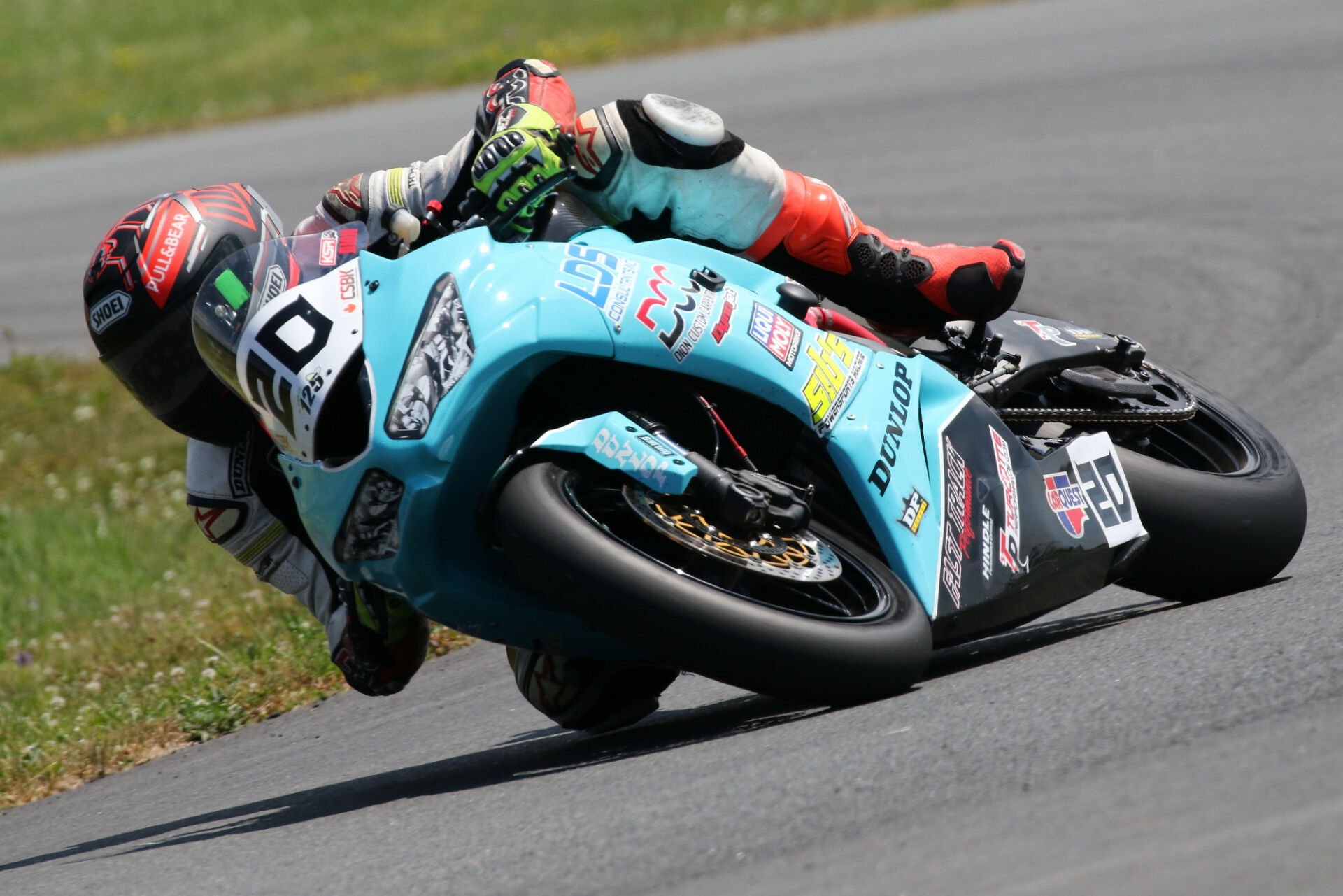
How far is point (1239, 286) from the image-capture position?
7.78 metres

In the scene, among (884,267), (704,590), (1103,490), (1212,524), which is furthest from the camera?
(884,267)

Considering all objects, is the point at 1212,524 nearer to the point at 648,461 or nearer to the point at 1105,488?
the point at 1105,488

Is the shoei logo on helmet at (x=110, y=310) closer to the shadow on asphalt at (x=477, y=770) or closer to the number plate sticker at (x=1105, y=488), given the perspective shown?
the shadow on asphalt at (x=477, y=770)

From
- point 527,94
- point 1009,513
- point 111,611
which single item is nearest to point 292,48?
point 111,611

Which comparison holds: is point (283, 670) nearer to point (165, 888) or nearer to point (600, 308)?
point (165, 888)

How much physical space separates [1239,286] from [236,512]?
5110mm

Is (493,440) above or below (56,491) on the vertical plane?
above

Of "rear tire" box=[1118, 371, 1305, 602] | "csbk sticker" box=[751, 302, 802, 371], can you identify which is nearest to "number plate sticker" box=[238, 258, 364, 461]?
"csbk sticker" box=[751, 302, 802, 371]

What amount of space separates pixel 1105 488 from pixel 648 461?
1354 mm

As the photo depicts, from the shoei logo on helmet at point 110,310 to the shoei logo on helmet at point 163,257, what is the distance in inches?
2.6

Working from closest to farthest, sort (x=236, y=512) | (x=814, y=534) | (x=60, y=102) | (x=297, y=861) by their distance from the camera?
(x=297, y=861), (x=814, y=534), (x=236, y=512), (x=60, y=102)

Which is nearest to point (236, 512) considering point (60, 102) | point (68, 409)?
point (68, 409)

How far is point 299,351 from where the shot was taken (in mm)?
3561

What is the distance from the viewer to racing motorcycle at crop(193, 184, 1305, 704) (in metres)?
3.32
